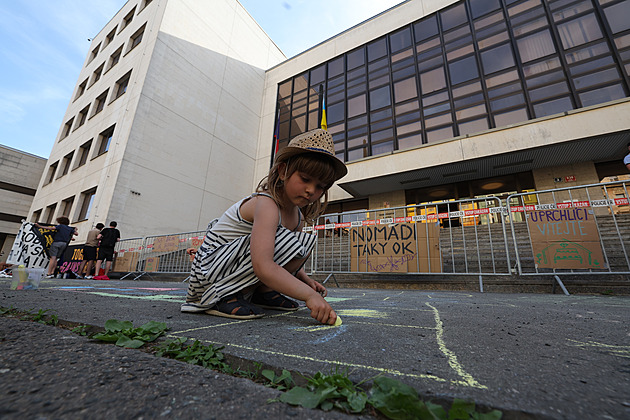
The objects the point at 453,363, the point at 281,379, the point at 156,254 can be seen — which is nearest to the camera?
the point at 281,379

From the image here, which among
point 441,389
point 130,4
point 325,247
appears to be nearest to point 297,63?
point 130,4

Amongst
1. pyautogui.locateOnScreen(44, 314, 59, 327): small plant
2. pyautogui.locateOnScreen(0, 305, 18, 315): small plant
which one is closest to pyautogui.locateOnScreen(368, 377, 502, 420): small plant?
pyautogui.locateOnScreen(44, 314, 59, 327): small plant

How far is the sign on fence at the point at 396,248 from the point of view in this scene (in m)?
5.23

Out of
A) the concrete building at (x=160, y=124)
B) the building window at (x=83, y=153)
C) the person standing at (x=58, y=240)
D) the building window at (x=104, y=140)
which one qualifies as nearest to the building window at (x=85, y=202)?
the concrete building at (x=160, y=124)

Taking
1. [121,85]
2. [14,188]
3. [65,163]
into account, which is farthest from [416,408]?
[14,188]

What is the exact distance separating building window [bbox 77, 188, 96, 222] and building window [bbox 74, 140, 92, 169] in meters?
2.58

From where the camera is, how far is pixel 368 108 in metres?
12.5

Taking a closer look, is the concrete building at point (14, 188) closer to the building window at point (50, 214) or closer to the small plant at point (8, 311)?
the building window at point (50, 214)

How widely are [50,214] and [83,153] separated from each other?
10.7 ft

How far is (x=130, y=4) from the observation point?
48.4 ft

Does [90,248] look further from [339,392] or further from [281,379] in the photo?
[339,392]

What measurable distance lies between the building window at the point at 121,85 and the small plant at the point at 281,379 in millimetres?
15832

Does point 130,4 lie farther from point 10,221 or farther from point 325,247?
point 325,247

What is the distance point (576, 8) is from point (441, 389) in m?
14.5
